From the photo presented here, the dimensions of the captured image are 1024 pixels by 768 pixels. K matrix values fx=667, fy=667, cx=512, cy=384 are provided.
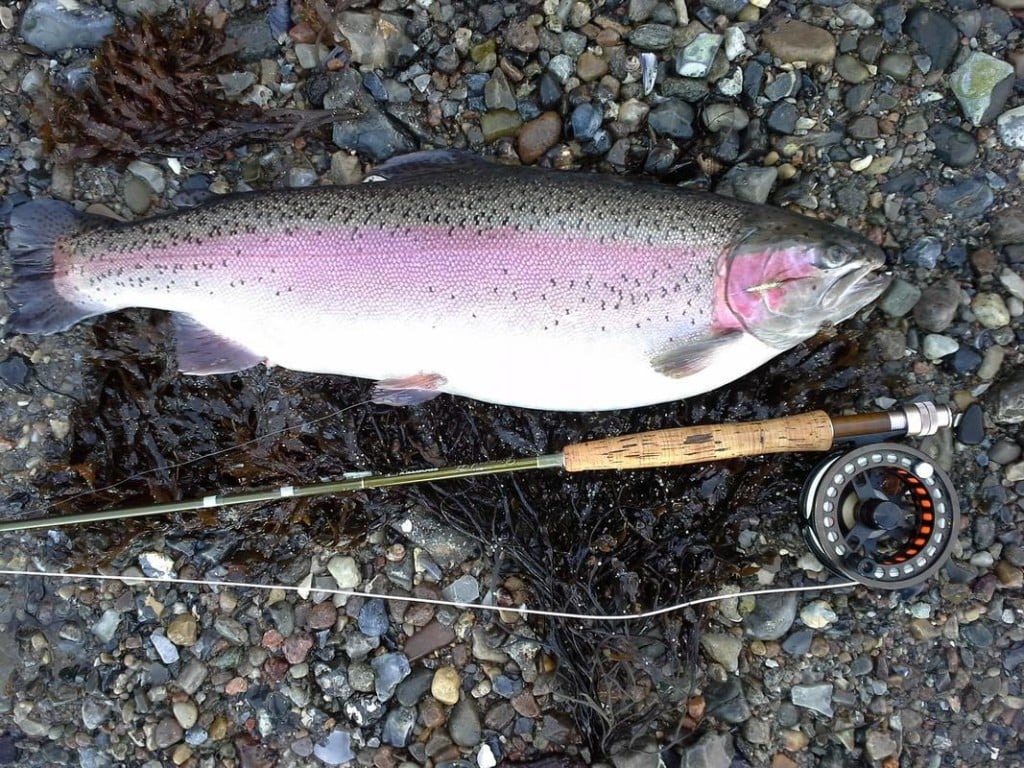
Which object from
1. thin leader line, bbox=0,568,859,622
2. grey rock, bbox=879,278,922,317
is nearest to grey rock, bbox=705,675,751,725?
thin leader line, bbox=0,568,859,622

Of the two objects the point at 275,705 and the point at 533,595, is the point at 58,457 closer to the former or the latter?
the point at 275,705

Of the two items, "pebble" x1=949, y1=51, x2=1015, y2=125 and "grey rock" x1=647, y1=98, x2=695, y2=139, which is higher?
"pebble" x1=949, y1=51, x2=1015, y2=125

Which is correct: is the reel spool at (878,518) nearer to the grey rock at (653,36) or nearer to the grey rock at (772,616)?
the grey rock at (772,616)

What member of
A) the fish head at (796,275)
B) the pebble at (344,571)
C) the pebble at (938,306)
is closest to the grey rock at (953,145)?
the pebble at (938,306)

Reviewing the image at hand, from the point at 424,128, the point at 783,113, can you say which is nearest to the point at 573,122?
the point at 424,128

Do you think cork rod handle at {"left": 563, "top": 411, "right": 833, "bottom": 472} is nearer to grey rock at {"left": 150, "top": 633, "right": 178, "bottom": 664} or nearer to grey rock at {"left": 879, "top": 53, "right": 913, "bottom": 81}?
grey rock at {"left": 879, "top": 53, "right": 913, "bottom": 81}

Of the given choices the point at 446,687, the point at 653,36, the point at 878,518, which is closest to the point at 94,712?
the point at 446,687
